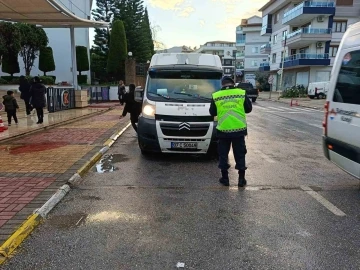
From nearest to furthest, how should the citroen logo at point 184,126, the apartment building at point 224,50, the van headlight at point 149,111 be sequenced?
the citroen logo at point 184,126 < the van headlight at point 149,111 < the apartment building at point 224,50

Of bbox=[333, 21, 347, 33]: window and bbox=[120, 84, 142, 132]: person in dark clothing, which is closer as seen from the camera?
bbox=[120, 84, 142, 132]: person in dark clothing

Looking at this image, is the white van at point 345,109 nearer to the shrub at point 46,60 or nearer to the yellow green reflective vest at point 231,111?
the yellow green reflective vest at point 231,111

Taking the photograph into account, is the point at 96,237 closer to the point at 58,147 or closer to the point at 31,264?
the point at 31,264

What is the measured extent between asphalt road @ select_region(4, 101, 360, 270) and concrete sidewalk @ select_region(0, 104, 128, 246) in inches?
15.5

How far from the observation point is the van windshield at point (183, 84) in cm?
762

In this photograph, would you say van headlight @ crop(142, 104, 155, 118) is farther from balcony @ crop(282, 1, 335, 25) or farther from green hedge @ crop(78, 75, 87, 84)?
balcony @ crop(282, 1, 335, 25)

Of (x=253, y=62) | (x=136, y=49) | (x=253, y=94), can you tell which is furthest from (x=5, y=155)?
(x=253, y=62)

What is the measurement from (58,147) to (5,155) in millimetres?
1288

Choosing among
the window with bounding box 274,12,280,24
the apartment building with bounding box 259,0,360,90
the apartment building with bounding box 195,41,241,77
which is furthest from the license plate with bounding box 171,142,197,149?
the apartment building with bounding box 195,41,241,77

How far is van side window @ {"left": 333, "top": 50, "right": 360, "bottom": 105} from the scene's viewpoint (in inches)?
185

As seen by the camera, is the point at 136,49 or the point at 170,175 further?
the point at 136,49

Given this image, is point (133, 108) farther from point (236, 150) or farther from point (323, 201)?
point (323, 201)

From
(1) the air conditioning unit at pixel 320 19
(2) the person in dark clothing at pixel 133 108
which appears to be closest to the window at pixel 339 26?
(1) the air conditioning unit at pixel 320 19

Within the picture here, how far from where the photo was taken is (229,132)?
5.54m
